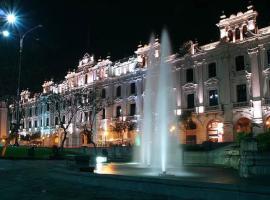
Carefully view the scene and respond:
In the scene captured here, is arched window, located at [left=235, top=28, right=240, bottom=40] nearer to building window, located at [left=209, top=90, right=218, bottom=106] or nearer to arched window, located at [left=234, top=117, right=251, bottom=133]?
building window, located at [left=209, top=90, right=218, bottom=106]

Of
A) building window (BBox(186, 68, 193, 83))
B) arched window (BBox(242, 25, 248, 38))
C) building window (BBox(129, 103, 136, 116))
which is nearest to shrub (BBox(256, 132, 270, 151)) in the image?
arched window (BBox(242, 25, 248, 38))

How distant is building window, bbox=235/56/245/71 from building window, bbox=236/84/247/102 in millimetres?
2135

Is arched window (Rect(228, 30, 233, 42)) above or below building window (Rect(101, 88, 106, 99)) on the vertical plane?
above

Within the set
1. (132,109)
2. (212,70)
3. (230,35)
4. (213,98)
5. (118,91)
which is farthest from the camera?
(118,91)

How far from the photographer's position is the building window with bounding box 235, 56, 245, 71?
41391 mm

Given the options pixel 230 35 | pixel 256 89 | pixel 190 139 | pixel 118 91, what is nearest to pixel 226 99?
pixel 256 89

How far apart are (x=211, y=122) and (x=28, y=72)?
23.3 m

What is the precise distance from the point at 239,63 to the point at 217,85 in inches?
148

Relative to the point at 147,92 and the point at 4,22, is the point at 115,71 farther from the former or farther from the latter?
the point at 4,22

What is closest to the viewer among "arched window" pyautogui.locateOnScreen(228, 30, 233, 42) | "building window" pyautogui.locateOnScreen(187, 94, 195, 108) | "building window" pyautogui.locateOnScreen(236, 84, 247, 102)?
"building window" pyautogui.locateOnScreen(236, 84, 247, 102)

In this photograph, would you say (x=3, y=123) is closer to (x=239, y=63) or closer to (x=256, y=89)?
(x=239, y=63)

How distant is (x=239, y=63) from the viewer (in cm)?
4178

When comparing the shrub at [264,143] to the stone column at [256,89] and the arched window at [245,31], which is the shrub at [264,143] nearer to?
the stone column at [256,89]

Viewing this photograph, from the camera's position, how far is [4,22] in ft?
73.8
